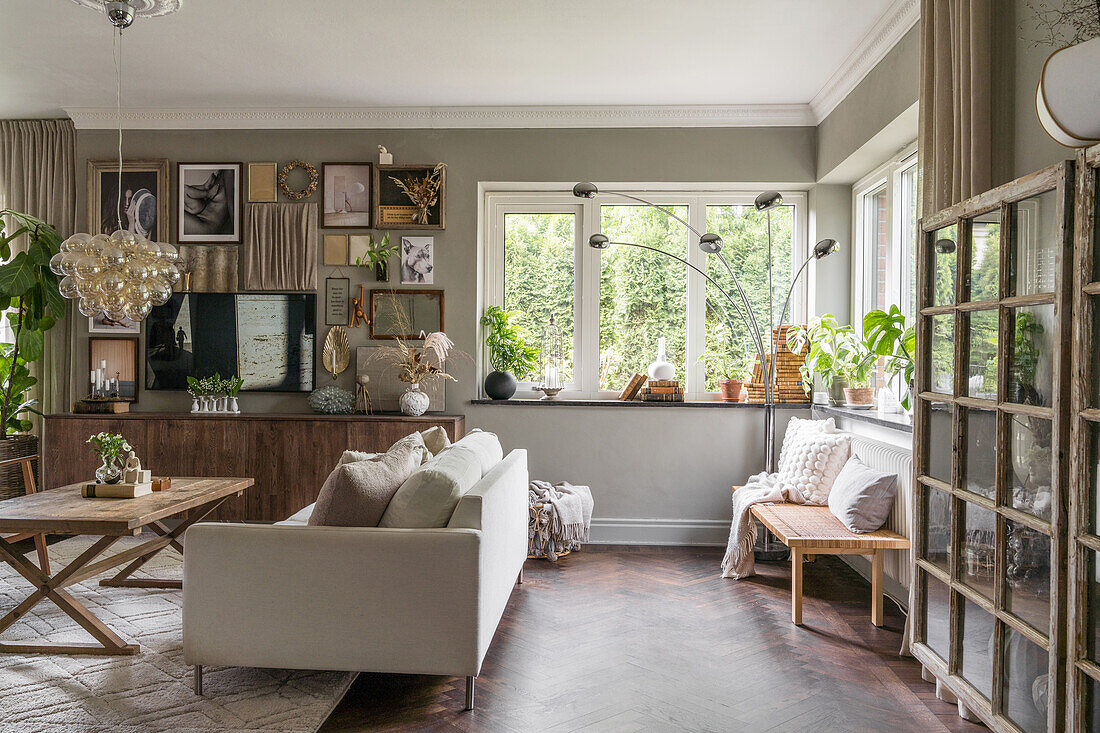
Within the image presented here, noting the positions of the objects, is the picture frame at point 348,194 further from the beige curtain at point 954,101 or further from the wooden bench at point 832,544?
the beige curtain at point 954,101

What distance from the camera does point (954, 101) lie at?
2732mm

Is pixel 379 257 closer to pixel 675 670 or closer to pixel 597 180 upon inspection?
pixel 597 180

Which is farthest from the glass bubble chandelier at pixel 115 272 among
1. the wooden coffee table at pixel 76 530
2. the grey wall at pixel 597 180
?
the grey wall at pixel 597 180

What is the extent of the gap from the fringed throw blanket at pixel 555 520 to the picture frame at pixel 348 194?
219 cm

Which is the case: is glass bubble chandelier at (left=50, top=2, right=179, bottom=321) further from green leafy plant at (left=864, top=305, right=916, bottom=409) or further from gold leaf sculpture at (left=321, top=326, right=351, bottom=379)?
green leafy plant at (left=864, top=305, right=916, bottom=409)

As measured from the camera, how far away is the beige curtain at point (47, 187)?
5.27 meters

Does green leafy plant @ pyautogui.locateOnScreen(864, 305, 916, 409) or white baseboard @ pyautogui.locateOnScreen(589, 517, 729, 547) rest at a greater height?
green leafy plant @ pyautogui.locateOnScreen(864, 305, 916, 409)

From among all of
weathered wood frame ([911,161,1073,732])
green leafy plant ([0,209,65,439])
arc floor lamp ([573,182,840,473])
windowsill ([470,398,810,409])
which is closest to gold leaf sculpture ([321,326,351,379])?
windowsill ([470,398,810,409])

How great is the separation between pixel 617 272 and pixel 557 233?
511 mm

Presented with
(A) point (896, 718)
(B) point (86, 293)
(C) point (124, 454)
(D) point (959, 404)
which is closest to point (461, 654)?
(A) point (896, 718)

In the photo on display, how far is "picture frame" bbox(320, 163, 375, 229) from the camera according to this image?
5082 millimetres

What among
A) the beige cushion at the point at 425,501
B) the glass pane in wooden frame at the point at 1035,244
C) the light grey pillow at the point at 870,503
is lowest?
the light grey pillow at the point at 870,503

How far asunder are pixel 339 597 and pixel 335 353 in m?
2.83

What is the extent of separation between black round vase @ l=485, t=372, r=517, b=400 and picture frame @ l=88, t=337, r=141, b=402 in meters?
2.45
